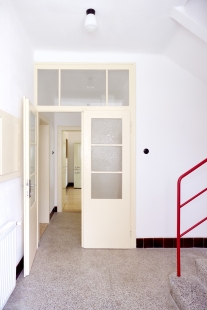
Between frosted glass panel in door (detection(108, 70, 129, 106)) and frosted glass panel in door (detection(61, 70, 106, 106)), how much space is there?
90 millimetres

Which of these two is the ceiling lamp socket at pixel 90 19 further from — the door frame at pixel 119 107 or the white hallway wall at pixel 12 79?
the door frame at pixel 119 107

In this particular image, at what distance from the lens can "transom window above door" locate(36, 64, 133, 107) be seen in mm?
3018

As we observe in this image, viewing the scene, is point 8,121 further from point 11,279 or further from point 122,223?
point 122,223

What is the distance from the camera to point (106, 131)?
3012mm

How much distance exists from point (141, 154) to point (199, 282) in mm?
1670

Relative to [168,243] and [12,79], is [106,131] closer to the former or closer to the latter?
[12,79]

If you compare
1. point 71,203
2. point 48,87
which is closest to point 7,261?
point 48,87

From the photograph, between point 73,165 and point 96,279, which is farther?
point 73,165

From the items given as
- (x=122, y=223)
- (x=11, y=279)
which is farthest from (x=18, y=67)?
(x=122, y=223)

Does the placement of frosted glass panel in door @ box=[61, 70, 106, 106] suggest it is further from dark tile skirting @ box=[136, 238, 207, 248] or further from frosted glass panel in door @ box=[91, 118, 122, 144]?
dark tile skirting @ box=[136, 238, 207, 248]

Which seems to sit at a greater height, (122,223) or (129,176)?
(129,176)

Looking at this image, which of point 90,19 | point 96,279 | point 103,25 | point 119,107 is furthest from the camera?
point 119,107

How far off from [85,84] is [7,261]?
8.02 ft

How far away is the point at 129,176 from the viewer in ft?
9.80
